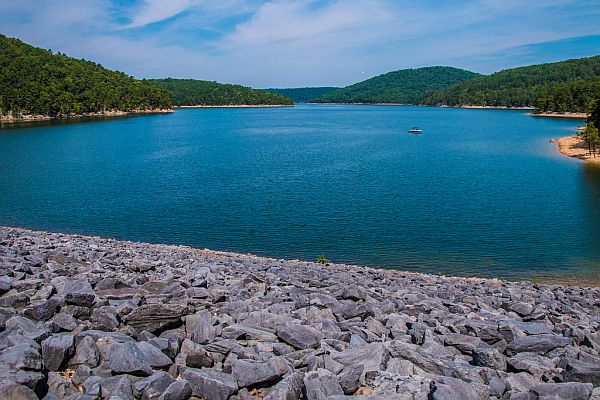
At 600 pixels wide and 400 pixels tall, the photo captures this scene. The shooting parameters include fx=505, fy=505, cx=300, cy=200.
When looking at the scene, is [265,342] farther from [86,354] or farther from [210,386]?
[86,354]

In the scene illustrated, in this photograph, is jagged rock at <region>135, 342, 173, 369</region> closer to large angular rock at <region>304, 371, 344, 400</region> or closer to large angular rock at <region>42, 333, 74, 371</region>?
large angular rock at <region>42, 333, 74, 371</region>

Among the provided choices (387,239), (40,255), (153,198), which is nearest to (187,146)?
(153,198)

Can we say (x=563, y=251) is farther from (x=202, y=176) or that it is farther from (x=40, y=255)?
(x=202, y=176)

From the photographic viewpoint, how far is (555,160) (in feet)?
218

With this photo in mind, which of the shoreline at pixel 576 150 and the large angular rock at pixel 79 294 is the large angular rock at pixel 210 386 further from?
the shoreline at pixel 576 150

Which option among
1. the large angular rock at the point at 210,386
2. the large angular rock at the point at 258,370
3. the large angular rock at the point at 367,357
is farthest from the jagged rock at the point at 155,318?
the large angular rock at the point at 367,357

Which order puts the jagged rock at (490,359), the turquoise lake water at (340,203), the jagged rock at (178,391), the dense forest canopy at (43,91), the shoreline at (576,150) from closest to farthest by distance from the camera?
the jagged rock at (178,391) → the jagged rock at (490,359) → the turquoise lake water at (340,203) → the shoreline at (576,150) → the dense forest canopy at (43,91)

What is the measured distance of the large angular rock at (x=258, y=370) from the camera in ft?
22.4

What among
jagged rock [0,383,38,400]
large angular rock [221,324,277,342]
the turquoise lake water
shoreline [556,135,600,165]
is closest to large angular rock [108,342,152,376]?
jagged rock [0,383,38,400]

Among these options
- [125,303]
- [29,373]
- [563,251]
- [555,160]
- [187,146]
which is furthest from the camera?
[187,146]

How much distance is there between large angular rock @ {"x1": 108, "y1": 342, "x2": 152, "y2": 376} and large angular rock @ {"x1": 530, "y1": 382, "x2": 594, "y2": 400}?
208 inches

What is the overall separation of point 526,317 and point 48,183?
162 ft

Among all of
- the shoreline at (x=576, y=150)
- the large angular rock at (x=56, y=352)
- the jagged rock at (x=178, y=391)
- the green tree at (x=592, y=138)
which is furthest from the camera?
the green tree at (x=592, y=138)

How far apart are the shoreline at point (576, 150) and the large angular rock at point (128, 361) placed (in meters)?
68.6
